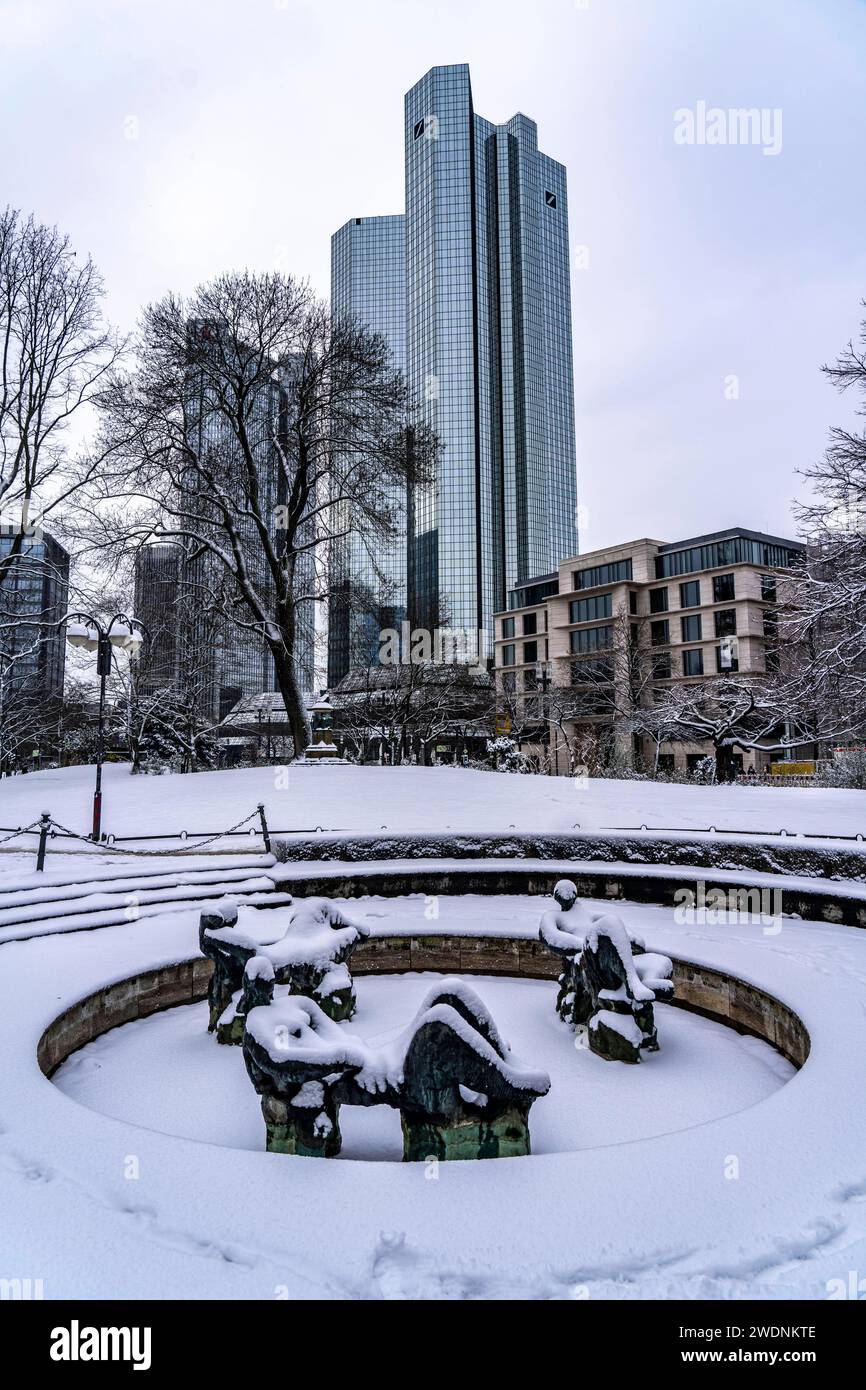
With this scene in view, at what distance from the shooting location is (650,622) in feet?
220

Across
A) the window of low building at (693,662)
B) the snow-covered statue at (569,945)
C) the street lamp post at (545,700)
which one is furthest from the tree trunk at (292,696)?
the window of low building at (693,662)

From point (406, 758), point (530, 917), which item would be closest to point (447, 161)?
point (406, 758)

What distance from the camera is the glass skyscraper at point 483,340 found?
377 ft

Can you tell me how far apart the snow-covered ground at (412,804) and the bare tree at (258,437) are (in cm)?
426

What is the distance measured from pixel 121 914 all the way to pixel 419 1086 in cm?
700

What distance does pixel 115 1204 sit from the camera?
3486 millimetres

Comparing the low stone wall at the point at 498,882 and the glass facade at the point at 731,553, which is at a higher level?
the glass facade at the point at 731,553

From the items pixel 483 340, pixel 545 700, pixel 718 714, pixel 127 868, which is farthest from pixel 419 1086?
pixel 483 340

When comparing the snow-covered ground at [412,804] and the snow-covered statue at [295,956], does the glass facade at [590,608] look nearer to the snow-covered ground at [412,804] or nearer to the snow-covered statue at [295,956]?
the snow-covered ground at [412,804]

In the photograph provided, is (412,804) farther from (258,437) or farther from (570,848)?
(258,437)

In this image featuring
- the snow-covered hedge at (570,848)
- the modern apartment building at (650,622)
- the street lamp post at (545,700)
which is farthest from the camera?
the modern apartment building at (650,622)

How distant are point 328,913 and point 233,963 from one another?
1.33m

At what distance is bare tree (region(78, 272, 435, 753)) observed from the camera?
21.0 m

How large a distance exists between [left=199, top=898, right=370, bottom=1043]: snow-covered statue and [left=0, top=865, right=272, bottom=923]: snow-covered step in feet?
12.0
